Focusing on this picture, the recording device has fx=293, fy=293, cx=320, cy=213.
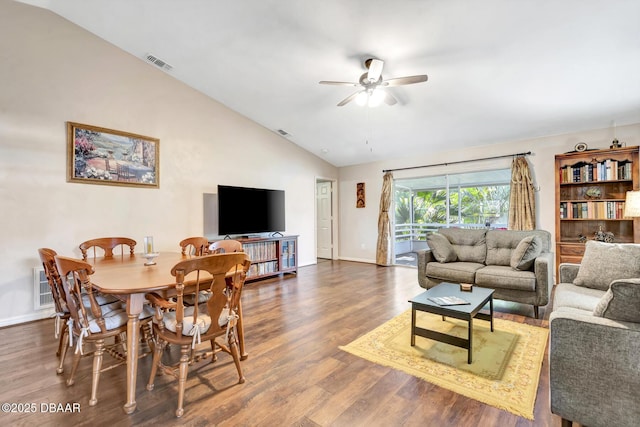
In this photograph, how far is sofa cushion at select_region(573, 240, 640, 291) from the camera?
7.84ft

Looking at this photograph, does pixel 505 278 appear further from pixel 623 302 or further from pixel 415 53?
pixel 415 53

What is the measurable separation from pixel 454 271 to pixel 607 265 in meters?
1.41

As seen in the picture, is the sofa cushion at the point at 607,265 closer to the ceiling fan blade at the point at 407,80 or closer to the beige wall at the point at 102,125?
the ceiling fan blade at the point at 407,80

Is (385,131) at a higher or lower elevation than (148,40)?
lower

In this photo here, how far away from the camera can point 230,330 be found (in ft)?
6.51

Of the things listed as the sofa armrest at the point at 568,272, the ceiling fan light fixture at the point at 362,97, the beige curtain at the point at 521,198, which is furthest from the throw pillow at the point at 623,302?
the beige curtain at the point at 521,198

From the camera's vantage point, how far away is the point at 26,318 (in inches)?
127

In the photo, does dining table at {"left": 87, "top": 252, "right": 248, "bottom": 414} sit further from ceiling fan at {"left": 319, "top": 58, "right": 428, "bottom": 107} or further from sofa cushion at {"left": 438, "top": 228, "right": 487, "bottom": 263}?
sofa cushion at {"left": 438, "top": 228, "right": 487, "bottom": 263}

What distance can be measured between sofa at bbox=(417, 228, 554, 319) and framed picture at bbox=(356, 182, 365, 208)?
2.77 meters

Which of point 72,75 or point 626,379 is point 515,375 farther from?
point 72,75

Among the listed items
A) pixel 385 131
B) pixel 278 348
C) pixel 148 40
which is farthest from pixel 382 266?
pixel 148 40

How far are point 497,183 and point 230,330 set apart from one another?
5.32m

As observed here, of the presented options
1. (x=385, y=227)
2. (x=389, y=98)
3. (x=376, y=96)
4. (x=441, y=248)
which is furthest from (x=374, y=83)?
(x=385, y=227)

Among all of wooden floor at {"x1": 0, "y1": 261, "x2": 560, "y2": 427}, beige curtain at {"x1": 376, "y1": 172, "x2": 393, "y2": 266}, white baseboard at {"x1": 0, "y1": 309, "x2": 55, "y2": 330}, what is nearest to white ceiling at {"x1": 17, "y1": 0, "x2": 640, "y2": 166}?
beige curtain at {"x1": 376, "y1": 172, "x2": 393, "y2": 266}
